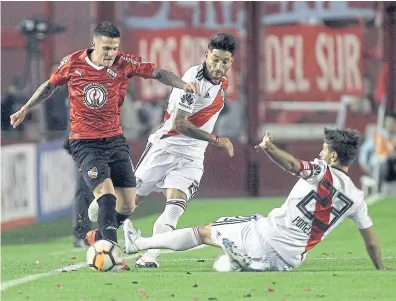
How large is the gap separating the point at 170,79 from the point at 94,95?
0.69 meters

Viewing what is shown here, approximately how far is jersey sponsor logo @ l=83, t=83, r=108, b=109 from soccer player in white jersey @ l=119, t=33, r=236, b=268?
65 centimetres

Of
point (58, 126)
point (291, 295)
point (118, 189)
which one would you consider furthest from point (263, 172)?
point (291, 295)

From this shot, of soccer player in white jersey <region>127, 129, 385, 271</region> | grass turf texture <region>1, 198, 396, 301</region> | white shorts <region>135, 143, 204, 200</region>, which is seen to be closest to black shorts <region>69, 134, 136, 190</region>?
white shorts <region>135, 143, 204, 200</region>

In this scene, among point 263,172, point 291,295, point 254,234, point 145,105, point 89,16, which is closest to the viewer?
point 291,295

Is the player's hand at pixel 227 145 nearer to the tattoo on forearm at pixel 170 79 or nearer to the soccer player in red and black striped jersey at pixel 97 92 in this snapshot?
the tattoo on forearm at pixel 170 79

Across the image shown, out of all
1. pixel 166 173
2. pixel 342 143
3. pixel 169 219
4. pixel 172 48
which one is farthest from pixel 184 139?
pixel 172 48

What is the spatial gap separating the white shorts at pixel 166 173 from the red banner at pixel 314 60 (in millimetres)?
12948

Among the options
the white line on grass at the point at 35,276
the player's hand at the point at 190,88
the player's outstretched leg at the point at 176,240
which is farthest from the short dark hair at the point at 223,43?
the white line on grass at the point at 35,276

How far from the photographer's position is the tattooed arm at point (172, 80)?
39.1ft

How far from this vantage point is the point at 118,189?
12.8 m

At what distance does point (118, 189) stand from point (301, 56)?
13.5 meters

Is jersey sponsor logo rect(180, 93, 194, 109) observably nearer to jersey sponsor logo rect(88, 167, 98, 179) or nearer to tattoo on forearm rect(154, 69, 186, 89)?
tattoo on forearm rect(154, 69, 186, 89)

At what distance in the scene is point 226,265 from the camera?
11664 millimetres

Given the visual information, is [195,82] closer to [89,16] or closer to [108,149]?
[108,149]
